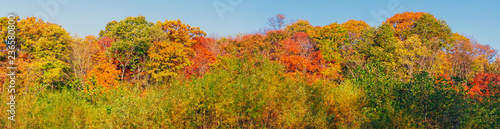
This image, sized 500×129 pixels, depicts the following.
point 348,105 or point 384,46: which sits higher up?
point 384,46

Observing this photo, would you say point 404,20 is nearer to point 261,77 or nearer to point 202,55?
point 202,55

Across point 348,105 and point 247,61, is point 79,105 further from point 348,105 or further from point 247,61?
point 348,105

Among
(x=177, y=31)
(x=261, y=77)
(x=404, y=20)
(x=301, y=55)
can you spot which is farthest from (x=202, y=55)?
(x=404, y=20)

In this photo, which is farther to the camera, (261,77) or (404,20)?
(404,20)

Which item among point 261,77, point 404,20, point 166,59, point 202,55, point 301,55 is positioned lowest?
point 261,77

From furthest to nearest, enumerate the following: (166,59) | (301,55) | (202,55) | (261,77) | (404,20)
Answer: (404,20), (202,55), (301,55), (166,59), (261,77)

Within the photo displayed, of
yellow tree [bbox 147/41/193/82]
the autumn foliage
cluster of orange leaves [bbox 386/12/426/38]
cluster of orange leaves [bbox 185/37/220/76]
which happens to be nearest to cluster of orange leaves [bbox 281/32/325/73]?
the autumn foliage

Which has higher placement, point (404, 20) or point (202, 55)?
point (404, 20)

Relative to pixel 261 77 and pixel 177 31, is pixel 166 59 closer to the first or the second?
pixel 177 31

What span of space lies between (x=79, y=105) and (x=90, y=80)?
11425mm

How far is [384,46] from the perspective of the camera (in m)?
52.6

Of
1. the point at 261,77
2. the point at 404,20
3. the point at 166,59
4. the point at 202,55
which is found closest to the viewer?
the point at 261,77

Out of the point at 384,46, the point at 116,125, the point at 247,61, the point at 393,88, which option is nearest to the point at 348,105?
the point at 393,88

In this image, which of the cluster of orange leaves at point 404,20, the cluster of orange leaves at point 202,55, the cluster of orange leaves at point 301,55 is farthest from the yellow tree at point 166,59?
the cluster of orange leaves at point 404,20
